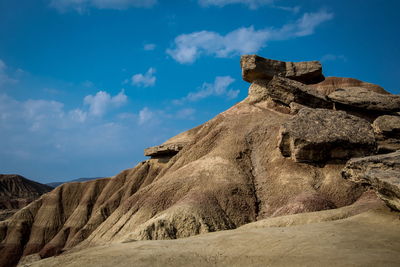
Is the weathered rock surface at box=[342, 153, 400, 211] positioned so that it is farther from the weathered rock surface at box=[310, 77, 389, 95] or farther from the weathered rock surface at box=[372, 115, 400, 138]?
the weathered rock surface at box=[310, 77, 389, 95]

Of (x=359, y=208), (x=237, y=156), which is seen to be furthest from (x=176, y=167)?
(x=359, y=208)

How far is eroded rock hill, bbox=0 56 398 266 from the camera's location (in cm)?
1944

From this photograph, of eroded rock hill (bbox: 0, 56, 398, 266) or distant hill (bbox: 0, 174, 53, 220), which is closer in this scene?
eroded rock hill (bbox: 0, 56, 398, 266)

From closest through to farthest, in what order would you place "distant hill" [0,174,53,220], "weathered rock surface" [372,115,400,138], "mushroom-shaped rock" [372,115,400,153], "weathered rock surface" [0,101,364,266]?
"weathered rock surface" [0,101,364,266] < "mushroom-shaped rock" [372,115,400,153] < "weathered rock surface" [372,115,400,138] < "distant hill" [0,174,53,220]

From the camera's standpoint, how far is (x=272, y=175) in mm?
23141

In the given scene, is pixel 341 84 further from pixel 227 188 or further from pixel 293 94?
pixel 227 188

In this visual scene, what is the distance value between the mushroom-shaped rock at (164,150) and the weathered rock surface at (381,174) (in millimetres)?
24082

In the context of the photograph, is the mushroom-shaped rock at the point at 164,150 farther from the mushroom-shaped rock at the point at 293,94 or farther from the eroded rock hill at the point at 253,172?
the mushroom-shaped rock at the point at 293,94

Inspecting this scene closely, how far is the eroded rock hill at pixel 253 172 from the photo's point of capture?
19.4 meters

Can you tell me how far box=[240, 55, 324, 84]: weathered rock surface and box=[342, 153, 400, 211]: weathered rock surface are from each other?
20.0 metres

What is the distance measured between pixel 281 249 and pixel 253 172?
14895 mm

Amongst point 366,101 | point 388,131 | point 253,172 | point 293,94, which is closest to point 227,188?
point 253,172

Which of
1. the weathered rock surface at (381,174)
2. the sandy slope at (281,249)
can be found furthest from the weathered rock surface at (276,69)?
the sandy slope at (281,249)

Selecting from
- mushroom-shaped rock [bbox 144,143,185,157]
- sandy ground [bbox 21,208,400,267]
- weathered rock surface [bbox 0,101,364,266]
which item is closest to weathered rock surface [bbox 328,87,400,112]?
weathered rock surface [bbox 0,101,364,266]
